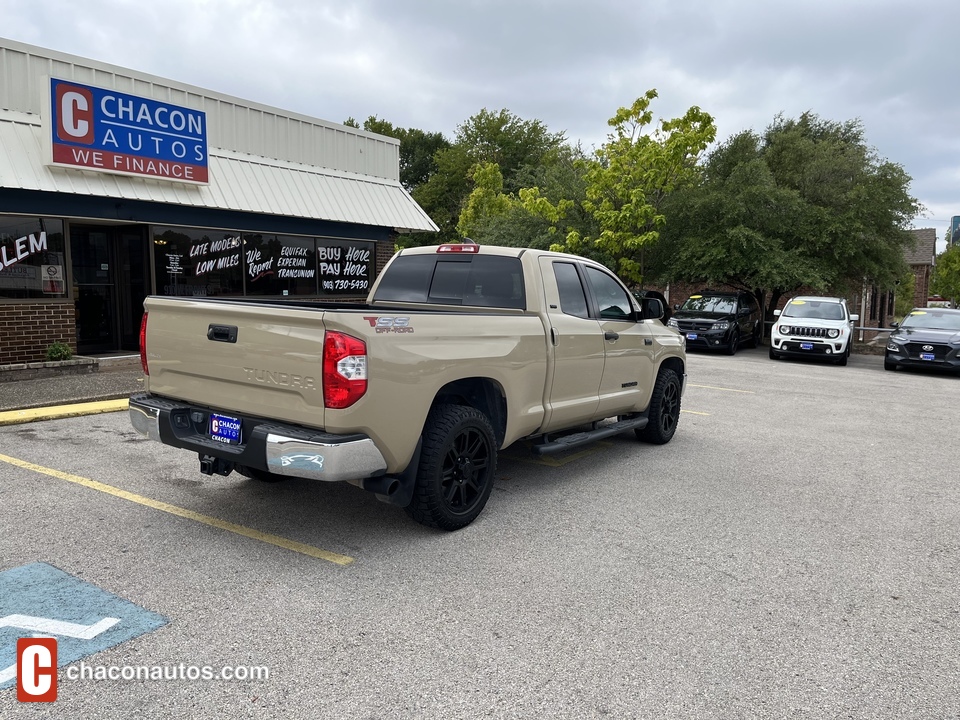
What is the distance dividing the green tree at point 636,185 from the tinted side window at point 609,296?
50.4 ft

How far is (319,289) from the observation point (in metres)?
15.3

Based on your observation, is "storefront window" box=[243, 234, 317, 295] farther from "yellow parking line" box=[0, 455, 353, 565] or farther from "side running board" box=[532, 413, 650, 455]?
"side running board" box=[532, 413, 650, 455]

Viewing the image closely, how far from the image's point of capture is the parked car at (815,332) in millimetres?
17469

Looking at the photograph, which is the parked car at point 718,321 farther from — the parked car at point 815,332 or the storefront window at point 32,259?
the storefront window at point 32,259

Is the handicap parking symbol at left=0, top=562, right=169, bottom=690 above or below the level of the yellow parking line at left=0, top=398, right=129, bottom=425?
below

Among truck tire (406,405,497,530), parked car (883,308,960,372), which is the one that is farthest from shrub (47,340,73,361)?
parked car (883,308,960,372)

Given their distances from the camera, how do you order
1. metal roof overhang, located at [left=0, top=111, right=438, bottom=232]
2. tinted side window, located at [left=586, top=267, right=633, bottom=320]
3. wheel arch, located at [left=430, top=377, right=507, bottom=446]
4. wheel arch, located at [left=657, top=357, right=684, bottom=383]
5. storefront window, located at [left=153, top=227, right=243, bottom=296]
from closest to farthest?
wheel arch, located at [left=430, top=377, right=507, bottom=446] → tinted side window, located at [left=586, top=267, right=633, bottom=320] → wheel arch, located at [left=657, top=357, right=684, bottom=383] → metal roof overhang, located at [left=0, top=111, right=438, bottom=232] → storefront window, located at [left=153, top=227, right=243, bottom=296]

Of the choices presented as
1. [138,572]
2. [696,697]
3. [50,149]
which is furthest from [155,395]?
[50,149]

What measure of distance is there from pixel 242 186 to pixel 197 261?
1.62 meters

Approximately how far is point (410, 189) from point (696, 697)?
61.1 metres

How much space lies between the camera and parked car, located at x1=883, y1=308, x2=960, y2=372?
15383 millimetres

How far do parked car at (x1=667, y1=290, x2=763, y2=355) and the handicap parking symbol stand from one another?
17362mm

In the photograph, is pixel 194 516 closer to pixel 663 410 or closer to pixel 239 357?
pixel 239 357

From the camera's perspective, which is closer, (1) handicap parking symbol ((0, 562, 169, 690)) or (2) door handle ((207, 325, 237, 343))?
(1) handicap parking symbol ((0, 562, 169, 690))
